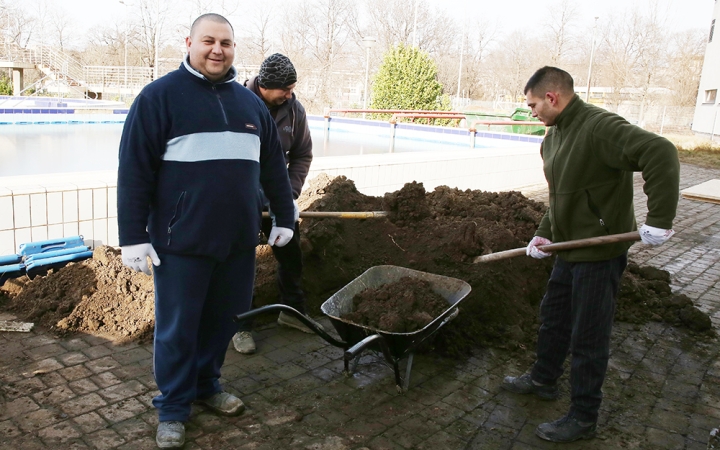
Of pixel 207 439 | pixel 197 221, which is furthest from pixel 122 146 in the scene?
pixel 207 439

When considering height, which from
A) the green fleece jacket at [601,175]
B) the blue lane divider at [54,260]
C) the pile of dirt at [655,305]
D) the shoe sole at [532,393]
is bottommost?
the shoe sole at [532,393]

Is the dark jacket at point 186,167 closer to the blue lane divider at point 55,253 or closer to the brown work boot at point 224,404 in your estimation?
the brown work boot at point 224,404

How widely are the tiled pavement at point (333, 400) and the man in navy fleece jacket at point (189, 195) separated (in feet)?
1.20

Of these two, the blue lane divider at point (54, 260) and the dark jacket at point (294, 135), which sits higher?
the dark jacket at point (294, 135)

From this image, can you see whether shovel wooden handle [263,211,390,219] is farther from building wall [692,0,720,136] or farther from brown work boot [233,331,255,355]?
building wall [692,0,720,136]

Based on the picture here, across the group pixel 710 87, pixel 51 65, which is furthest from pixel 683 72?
pixel 51 65

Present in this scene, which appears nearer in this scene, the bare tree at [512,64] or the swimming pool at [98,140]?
the swimming pool at [98,140]

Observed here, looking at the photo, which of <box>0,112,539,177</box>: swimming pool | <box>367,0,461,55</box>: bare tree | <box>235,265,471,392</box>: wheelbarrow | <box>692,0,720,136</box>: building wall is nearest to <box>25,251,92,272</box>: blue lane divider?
<box>235,265,471,392</box>: wheelbarrow

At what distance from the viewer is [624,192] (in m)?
2.77

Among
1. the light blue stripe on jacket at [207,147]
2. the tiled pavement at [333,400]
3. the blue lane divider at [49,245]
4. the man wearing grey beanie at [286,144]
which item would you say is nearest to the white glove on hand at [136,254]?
the light blue stripe on jacket at [207,147]

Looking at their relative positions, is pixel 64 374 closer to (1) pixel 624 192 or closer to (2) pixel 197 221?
(2) pixel 197 221

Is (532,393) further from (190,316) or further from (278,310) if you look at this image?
(190,316)

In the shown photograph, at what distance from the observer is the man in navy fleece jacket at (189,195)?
2.45 m

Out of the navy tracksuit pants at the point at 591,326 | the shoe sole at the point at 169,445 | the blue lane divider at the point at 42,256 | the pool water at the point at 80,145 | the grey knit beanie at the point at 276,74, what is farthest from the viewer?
the pool water at the point at 80,145
